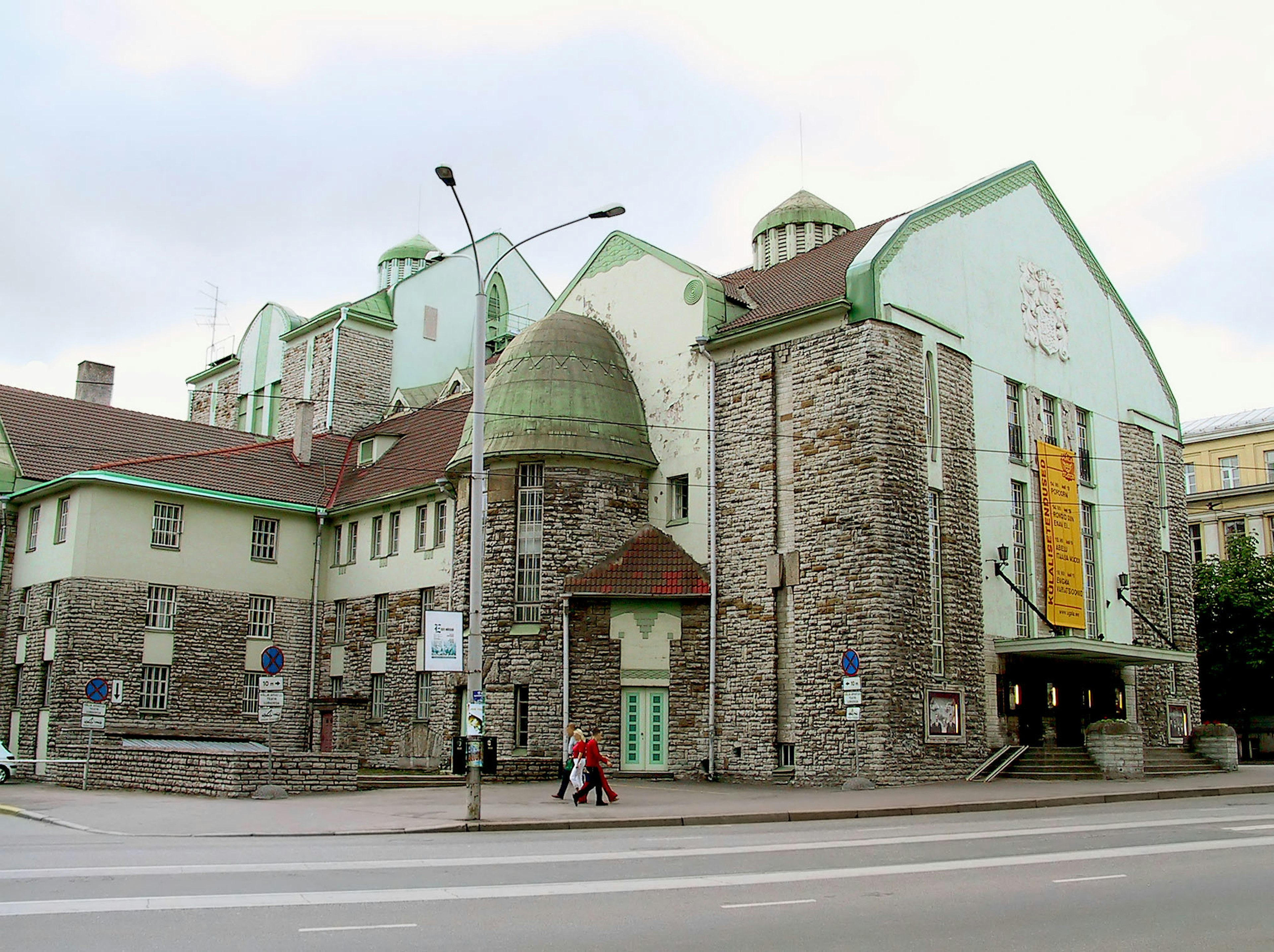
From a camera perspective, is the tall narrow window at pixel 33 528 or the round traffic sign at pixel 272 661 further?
the tall narrow window at pixel 33 528

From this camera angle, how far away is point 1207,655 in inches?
1815

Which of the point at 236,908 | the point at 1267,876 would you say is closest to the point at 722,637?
the point at 1267,876

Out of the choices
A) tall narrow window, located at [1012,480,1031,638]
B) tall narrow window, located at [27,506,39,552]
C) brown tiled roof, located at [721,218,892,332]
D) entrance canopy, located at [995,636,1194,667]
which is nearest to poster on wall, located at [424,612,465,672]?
brown tiled roof, located at [721,218,892,332]

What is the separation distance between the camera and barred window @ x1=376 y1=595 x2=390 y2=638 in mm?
36469

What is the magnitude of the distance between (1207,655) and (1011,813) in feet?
99.8

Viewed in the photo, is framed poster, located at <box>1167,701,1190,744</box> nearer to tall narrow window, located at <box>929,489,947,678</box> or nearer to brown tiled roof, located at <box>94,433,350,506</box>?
tall narrow window, located at <box>929,489,947,678</box>

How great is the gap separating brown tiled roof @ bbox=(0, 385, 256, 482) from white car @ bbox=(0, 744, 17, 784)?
9188 mm

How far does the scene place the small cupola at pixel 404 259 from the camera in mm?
53219

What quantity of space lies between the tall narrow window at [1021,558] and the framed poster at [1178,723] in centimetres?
678

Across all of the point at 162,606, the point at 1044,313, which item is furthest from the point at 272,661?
the point at 1044,313

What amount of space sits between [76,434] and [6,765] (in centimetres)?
1218

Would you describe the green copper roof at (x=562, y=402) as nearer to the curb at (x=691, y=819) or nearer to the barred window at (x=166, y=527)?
the barred window at (x=166, y=527)

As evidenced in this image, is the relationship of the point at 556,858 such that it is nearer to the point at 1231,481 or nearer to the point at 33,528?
the point at 33,528

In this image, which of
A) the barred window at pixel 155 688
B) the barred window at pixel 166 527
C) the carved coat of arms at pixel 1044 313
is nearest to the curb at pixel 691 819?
the barred window at pixel 155 688
